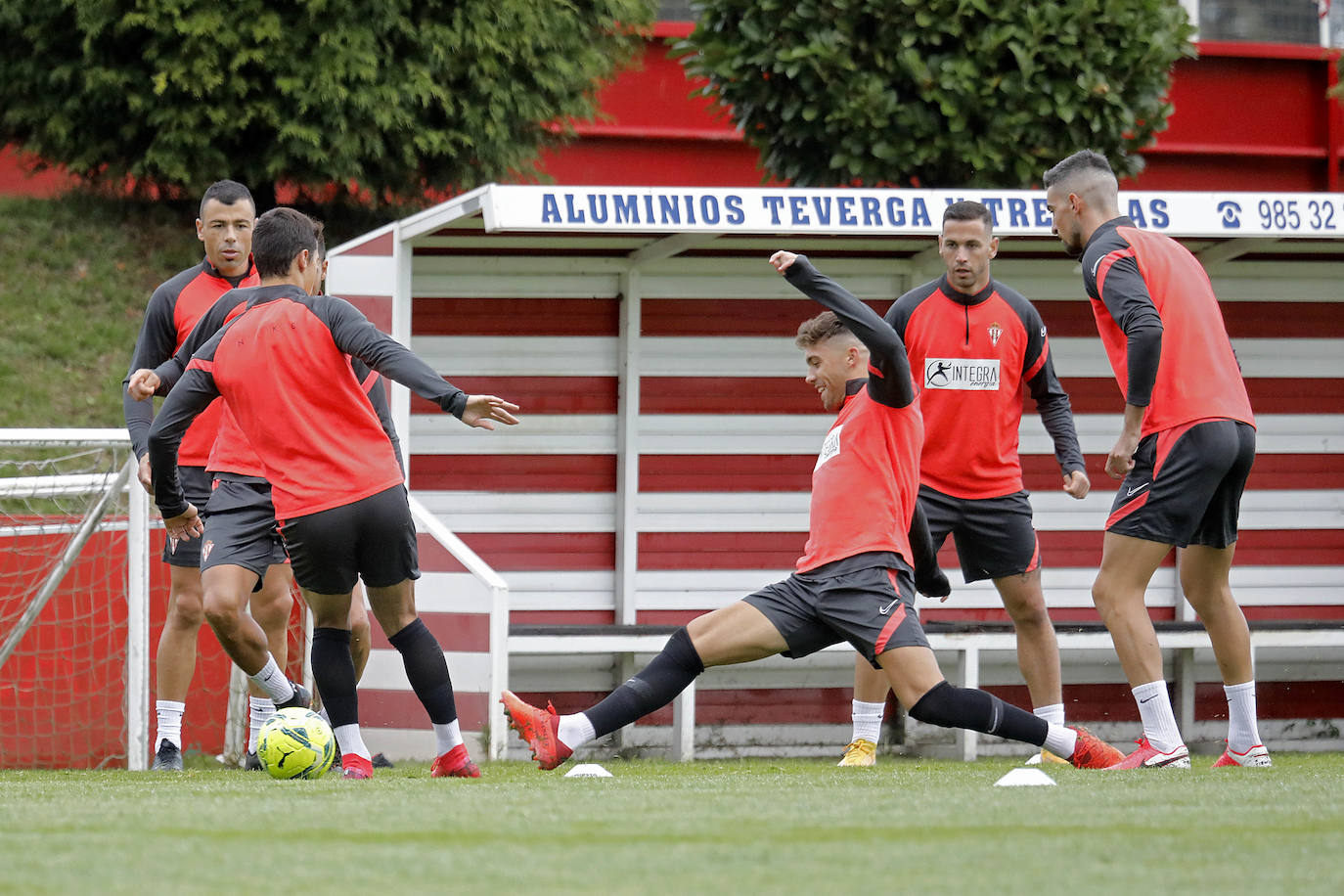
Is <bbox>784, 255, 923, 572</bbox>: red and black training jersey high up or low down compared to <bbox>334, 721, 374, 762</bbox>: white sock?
up

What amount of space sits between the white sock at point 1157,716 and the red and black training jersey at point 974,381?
1151mm

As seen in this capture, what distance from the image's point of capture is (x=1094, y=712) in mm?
9109

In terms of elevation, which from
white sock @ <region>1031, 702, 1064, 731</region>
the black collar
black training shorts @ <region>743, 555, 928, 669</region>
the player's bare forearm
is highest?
the black collar

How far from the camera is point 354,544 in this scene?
17.2ft

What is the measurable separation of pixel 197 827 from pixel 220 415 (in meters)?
3.41

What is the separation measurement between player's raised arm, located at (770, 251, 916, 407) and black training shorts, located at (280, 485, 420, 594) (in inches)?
55.1

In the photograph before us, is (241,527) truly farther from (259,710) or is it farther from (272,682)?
(259,710)

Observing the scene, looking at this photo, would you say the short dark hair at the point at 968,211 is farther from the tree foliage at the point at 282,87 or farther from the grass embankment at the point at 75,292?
the grass embankment at the point at 75,292

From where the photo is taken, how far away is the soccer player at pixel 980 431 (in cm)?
657

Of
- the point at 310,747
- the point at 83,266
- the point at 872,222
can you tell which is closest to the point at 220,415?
the point at 310,747

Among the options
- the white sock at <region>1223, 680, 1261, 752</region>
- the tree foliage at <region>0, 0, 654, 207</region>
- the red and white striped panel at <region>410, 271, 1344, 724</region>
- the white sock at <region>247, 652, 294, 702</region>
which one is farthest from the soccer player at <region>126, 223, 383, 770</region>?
the tree foliage at <region>0, 0, 654, 207</region>

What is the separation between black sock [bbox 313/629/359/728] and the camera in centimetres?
550

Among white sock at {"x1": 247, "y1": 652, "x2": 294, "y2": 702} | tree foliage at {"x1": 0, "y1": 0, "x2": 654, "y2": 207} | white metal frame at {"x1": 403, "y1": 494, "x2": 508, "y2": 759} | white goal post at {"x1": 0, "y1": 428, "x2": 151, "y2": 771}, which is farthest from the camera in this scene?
tree foliage at {"x1": 0, "y1": 0, "x2": 654, "y2": 207}

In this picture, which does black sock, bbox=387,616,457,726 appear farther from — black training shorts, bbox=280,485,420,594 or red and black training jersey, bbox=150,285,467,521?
red and black training jersey, bbox=150,285,467,521
